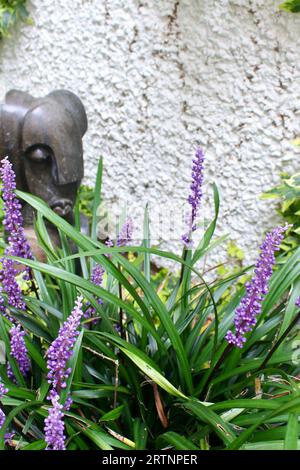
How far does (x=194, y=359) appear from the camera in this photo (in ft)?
3.84

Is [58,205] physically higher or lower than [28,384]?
higher

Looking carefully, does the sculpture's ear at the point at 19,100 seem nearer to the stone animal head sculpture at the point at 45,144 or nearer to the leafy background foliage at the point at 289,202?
the stone animal head sculpture at the point at 45,144

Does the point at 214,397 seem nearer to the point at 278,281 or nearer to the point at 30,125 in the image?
the point at 278,281

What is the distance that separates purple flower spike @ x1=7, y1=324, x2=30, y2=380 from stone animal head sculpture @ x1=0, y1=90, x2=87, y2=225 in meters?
1.03

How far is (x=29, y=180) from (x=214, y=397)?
1.30 m

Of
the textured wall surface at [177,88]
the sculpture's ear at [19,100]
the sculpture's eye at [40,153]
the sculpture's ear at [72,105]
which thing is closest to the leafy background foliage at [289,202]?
the textured wall surface at [177,88]

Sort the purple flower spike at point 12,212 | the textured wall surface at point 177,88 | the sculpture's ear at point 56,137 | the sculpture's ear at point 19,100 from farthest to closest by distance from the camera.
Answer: the textured wall surface at point 177,88 → the sculpture's ear at point 19,100 → the sculpture's ear at point 56,137 → the purple flower spike at point 12,212

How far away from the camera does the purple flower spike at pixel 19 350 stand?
3.10 feet

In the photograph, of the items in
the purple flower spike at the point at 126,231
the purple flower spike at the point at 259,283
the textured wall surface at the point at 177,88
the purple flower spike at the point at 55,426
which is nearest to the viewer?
the purple flower spike at the point at 55,426

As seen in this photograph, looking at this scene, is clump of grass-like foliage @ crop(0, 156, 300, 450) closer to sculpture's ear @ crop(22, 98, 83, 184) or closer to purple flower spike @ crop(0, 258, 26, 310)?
purple flower spike @ crop(0, 258, 26, 310)

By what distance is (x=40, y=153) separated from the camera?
1.92 meters

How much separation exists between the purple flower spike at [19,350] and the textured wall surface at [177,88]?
1.91 meters

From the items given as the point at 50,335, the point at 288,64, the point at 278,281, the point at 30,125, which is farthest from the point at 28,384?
the point at 288,64

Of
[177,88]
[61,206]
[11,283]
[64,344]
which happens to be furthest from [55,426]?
[177,88]
